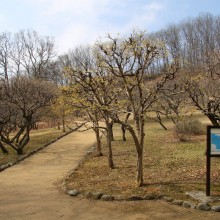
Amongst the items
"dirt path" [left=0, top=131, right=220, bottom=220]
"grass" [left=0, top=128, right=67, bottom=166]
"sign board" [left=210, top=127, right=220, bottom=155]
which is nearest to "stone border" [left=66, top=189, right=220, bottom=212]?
"dirt path" [left=0, top=131, right=220, bottom=220]

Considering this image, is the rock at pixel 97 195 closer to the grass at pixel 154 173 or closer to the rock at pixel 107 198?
the rock at pixel 107 198

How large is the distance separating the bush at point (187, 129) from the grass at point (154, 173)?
3680 mm

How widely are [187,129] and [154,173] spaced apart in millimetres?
12713

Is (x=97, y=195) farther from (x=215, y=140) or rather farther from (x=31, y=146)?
(x=31, y=146)

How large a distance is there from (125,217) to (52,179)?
18.9ft

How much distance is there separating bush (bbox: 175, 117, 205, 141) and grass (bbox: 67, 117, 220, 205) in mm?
3680

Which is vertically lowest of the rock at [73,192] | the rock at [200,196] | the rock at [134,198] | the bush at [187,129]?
the rock at [73,192]

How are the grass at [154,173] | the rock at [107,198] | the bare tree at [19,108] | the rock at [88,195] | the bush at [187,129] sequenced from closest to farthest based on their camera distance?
the rock at [107,198] < the rock at [88,195] < the grass at [154,173] < the bare tree at [19,108] < the bush at [187,129]

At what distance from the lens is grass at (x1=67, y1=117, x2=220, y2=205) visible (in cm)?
991

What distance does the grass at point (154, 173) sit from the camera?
9.91 meters

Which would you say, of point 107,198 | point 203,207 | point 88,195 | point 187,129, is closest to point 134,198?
point 107,198

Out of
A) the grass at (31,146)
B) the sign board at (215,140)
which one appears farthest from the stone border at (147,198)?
the grass at (31,146)

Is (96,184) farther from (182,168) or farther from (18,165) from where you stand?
(18,165)

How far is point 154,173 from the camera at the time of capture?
41.0 ft
